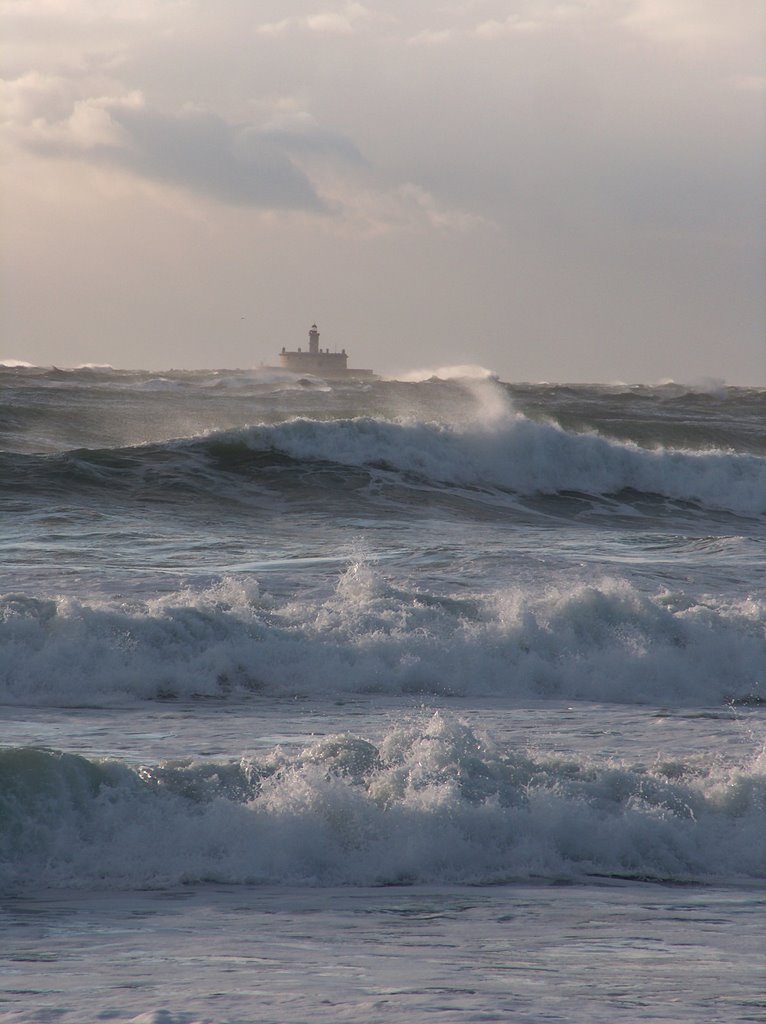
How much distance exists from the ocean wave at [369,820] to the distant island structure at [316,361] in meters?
72.6

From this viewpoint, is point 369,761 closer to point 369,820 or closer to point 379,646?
point 369,820

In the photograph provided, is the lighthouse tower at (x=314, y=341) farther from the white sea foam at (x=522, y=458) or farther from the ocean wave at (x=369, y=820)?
the ocean wave at (x=369, y=820)

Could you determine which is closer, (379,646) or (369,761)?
(369,761)

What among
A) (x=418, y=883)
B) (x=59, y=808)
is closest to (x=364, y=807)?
(x=418, y=883)

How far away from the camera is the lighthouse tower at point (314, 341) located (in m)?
79.8

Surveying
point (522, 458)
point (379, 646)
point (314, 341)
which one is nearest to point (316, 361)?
point (314, 341)

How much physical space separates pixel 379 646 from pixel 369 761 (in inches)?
136

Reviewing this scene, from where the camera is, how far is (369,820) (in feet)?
18.6

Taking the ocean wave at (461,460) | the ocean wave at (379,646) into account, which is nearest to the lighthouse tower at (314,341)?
the ocean wave at (461,460)

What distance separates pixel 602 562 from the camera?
45.3ft

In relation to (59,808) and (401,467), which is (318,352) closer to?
(401,467)

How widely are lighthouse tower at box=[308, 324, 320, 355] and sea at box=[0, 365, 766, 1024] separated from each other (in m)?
61.3

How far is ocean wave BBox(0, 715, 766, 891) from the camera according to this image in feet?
17.7

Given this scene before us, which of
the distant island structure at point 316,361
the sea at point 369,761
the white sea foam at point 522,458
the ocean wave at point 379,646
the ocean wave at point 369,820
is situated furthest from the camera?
the distant island structure at point 316,361
